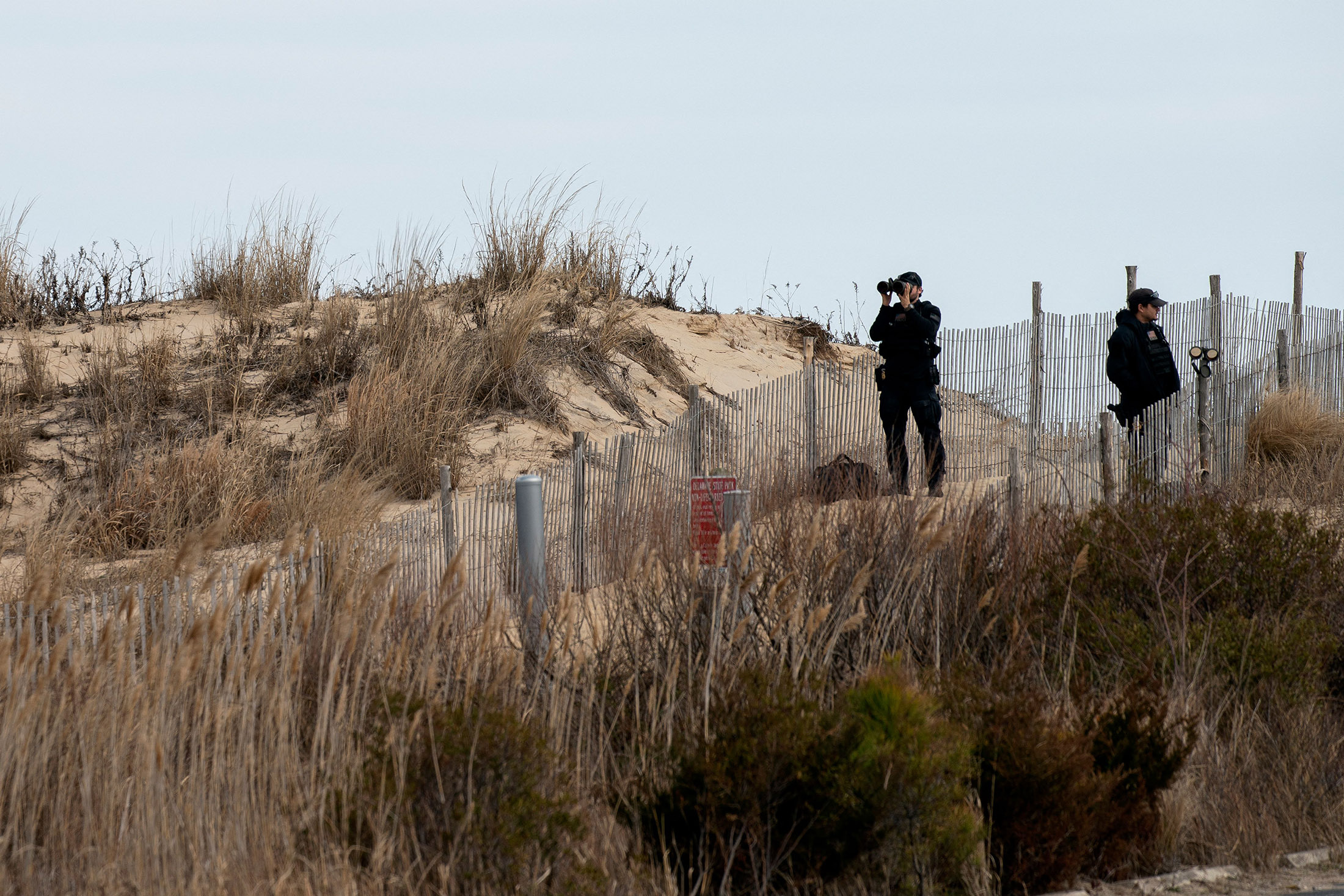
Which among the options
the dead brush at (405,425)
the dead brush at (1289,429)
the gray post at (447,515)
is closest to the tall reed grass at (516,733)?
the gray post at (447,515)

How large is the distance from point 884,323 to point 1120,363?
70.4 inches

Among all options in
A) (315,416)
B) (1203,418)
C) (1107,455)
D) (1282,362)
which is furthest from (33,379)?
(1282,362)

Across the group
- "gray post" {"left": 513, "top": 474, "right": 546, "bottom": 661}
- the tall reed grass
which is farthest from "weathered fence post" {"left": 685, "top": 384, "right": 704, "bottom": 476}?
the tall reed grass

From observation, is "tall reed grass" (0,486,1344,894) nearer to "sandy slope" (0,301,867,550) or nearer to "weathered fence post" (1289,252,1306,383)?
"sandy slope" (0,301,867,550)

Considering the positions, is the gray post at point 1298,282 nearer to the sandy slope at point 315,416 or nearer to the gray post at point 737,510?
the sandy slope at point 315,416

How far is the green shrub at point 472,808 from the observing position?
2854 millimetres

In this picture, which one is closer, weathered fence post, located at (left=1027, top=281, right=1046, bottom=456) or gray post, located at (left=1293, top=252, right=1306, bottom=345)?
weathered fence post, located at (left=1027, top=281, right=1046, bottom=456)

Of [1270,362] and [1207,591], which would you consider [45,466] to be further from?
[1270,362]

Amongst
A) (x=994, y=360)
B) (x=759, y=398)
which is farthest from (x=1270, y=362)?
(x=759, y=398)

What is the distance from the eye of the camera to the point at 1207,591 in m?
5.05

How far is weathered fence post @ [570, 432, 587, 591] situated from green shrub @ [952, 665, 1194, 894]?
5.24 meters

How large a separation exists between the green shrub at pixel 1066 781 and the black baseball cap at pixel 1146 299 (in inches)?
224

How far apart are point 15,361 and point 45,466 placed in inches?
75.9

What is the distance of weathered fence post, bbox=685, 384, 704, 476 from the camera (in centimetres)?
983
